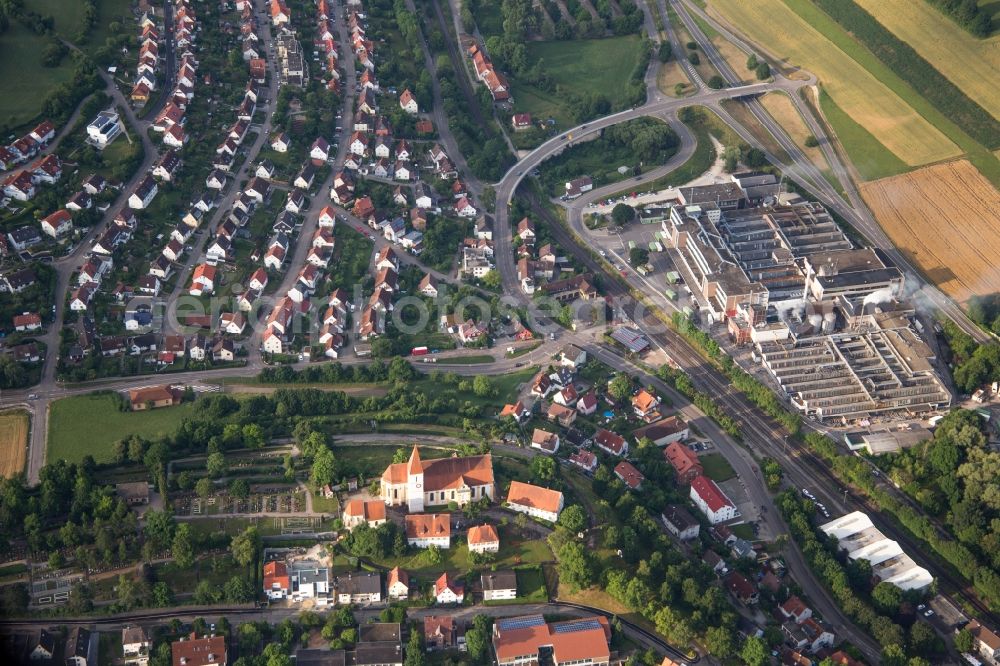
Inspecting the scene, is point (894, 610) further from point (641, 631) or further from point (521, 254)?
point (521, 254)

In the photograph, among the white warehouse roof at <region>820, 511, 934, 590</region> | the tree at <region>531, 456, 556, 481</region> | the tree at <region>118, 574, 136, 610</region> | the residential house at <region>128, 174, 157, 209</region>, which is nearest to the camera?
the tree at <region>118, 574, 136, 610</region>

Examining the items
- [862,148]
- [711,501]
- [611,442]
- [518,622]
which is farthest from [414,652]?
[862,148]

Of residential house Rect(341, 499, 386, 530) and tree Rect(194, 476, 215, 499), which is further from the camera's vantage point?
tree Rect(194, 476, 215, 499)

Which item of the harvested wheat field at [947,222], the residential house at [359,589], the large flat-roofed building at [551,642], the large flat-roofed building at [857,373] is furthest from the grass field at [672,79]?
the residential house at [359,589]

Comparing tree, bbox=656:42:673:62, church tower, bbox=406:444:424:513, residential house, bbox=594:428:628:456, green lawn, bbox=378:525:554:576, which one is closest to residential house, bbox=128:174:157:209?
church tower, bbox=406:444:424:513

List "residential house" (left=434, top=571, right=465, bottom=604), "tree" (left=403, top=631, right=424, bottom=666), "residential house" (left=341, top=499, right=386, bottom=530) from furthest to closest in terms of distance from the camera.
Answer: "residential house" (left=341, top=499, right=386, bottom=530) < "residential house" (left=434, top=571, right=465, bottom=604) < "tree" (left=403, top=631, right=424, bottom=666)

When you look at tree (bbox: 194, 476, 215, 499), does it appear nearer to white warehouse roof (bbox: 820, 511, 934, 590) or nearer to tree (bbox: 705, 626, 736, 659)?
tree (bbox: 705, 626, 736, 659)

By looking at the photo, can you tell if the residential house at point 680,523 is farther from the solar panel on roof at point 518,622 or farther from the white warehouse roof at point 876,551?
the solar panel on roof at point 518,622

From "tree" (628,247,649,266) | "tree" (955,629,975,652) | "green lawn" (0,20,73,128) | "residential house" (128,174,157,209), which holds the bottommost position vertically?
"tree" (955,629,975,652)
